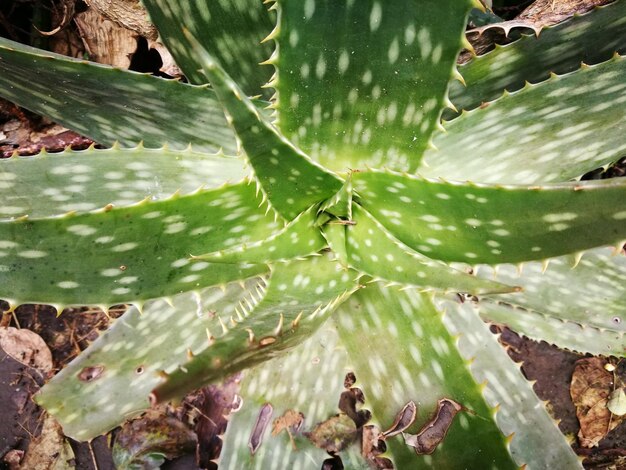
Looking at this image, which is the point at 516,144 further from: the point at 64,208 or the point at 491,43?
the point at 64,208

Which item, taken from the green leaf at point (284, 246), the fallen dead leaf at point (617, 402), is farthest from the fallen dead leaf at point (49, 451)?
the fallen dead leaf at point (617, 402)

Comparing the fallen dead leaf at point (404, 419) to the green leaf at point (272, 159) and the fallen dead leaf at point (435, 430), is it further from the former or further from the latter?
the green leaf at point (272, 159)

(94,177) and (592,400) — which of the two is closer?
(94,177)

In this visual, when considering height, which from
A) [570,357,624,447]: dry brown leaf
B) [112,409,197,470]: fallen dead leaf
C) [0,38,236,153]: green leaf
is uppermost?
[0,38,236,153]: green leaf

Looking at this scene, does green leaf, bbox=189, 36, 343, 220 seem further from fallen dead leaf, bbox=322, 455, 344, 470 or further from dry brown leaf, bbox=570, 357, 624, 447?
dry brown leaf, bbox=570, 357, 624, 447

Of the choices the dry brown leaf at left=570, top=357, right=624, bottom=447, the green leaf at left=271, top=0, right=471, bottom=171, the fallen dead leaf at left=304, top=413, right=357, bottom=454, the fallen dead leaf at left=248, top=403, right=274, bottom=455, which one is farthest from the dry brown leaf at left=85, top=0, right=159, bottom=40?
the dry brown leaf at left=570, top=357, right=624, bottom=447

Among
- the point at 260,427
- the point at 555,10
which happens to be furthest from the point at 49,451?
the point at 555,10

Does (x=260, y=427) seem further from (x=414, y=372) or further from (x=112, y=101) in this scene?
(x=112, y=101)
